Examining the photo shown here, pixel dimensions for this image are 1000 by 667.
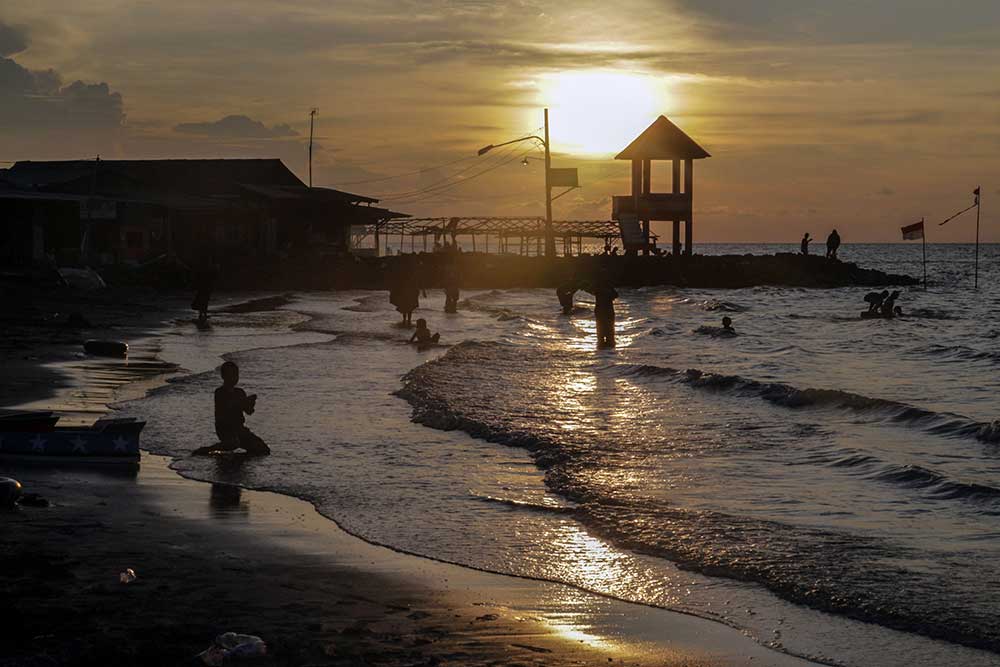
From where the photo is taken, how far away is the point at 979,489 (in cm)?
1036

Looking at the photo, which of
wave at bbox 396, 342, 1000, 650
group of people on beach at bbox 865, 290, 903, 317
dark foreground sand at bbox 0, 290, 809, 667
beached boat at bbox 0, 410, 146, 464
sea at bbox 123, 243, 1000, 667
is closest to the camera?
dark foreground sand at bbox 0, 290, 809, 667

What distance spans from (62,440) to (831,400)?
38.7 feet

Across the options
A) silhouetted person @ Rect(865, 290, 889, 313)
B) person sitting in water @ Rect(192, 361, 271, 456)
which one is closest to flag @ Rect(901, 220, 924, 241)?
silhouetted person @ Rect(865, 290, 889, 313)

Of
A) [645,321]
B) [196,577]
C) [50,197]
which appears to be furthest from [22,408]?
[645,321]

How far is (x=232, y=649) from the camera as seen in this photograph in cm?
529

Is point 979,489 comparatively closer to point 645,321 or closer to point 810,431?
point 810,431

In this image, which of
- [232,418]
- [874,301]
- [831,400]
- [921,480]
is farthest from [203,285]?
[874,301]

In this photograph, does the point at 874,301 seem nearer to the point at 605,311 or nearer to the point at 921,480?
the point at 605,311

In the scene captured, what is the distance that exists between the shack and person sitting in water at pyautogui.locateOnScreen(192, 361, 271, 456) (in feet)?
75.5

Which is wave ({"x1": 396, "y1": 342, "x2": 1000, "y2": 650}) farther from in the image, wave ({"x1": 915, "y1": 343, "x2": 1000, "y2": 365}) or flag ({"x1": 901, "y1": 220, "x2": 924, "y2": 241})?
flag ({"x1": 901, "y1": 220, "x2": 924, "y2": 241})

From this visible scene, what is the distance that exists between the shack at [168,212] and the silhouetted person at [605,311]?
14936mm

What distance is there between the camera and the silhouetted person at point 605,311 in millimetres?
26734

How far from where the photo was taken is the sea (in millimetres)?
7141

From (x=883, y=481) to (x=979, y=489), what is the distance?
0.94m
